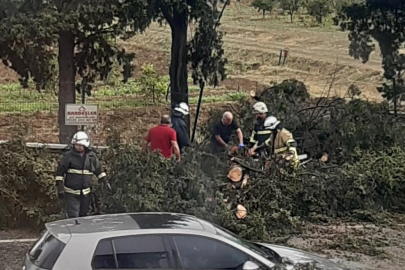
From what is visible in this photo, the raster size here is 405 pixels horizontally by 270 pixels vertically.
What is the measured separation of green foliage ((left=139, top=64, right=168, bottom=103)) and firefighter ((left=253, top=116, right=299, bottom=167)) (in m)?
19.3

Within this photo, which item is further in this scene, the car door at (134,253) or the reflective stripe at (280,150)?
the reflective stripe at (280,150)

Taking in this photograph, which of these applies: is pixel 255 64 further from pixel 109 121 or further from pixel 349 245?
pixel 349 245

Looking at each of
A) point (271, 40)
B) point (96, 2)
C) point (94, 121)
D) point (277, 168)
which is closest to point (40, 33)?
point (96, 2)

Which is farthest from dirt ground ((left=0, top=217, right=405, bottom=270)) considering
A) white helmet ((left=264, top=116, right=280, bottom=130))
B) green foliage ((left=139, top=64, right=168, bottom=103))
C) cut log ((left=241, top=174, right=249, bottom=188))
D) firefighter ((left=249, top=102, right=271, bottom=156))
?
green foliage ((left=139, top=64, right=168, bottom=103))

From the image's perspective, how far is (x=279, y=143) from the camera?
11.6 m

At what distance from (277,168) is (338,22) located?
37.2 ft

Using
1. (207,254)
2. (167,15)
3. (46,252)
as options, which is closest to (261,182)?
(207,254)

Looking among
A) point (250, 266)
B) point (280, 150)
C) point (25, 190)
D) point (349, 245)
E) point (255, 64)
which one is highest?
point (255, 64)

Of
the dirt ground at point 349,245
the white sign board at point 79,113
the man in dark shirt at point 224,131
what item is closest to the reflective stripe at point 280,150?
the man in dark shirt at point 224,131

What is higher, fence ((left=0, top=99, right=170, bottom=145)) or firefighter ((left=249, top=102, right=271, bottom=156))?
firefighter ((left=249, top=102, right=271, bottom=156))

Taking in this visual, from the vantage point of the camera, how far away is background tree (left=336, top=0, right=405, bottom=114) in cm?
1997

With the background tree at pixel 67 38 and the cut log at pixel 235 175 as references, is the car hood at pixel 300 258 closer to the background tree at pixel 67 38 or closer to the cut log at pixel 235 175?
the cut log at pixel 235 175

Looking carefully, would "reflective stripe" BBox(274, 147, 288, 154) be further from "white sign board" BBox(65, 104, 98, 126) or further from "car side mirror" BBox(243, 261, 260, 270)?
"car side mirror" BBox(243, 261, 260, 270)

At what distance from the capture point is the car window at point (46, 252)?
583 cm
